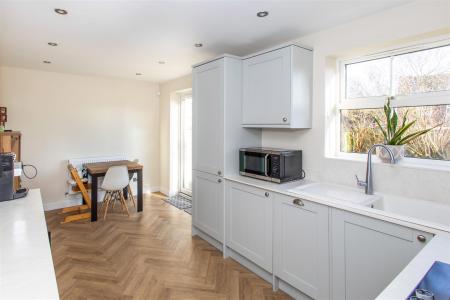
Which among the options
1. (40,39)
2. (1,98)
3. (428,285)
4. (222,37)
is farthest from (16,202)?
(1,98)

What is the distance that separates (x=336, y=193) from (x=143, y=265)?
6.64ft

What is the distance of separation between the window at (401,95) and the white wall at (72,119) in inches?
155

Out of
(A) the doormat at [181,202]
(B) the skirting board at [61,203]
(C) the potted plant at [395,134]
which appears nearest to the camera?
(C) the potted plant at [395,134]

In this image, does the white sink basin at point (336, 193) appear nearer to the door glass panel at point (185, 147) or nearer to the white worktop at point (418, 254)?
the white worktop at point (418, 254)

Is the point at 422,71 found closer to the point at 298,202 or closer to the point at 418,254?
the point at 298,202

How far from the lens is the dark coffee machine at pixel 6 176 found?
6.61 feet

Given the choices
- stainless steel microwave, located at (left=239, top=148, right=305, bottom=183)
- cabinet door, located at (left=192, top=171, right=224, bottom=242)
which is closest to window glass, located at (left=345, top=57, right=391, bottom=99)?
stainless steel microwave, located at (left=239, top=148, right=305, bottom=183)

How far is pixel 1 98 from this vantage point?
3.98 meters

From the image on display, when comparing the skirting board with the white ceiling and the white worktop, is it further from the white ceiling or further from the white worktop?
the white worktop

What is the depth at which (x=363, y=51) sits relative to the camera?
2.34 metres

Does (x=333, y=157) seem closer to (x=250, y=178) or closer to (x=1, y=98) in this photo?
(x=250, y=178)

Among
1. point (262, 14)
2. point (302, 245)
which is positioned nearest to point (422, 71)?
point (262, 14)

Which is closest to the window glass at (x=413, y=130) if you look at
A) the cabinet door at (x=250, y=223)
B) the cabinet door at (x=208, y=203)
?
the cabinet door at (x=250, y=223)

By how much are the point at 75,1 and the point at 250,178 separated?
2134 mm
